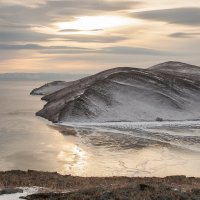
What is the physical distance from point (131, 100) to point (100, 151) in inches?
1744

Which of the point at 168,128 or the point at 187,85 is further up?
the point at 187,85

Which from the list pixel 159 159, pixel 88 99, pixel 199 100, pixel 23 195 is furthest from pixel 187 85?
pixel 23 195

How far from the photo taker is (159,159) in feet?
139

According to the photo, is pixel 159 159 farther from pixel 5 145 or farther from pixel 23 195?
pixel 23 195

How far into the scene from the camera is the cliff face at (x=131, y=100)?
8119 centimetres

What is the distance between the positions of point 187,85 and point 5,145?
204 feet

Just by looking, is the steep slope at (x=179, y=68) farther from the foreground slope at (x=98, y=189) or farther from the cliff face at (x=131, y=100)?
the foreground slope at (x=98, y=189)

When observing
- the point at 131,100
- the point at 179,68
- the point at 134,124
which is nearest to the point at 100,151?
the point at 134,124

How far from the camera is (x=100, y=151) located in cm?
4600

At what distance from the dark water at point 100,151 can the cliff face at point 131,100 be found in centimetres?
1420

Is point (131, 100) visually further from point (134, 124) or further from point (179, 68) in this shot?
point (179, 68)

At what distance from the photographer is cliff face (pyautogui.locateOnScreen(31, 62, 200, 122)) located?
3196 inches

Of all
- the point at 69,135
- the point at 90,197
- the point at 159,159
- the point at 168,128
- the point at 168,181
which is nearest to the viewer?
the point at 90,197

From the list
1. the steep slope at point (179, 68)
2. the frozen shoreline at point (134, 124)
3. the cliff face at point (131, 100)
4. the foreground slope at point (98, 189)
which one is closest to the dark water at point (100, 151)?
the frozen shoreline at point (134, 124)
